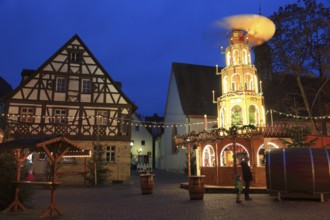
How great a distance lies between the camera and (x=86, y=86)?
26438 millimetres

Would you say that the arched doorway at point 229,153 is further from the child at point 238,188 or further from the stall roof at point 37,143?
the stall roof at point 37,143

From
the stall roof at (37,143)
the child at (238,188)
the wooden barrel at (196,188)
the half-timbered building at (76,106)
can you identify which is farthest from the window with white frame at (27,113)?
the child at (238,188)

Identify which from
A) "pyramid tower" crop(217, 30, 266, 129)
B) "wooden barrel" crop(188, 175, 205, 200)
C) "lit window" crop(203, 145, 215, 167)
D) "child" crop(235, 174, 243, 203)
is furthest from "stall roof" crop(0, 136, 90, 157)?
"lit window" crop(203, 145, 215, 167)

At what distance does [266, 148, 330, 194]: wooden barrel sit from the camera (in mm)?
12695

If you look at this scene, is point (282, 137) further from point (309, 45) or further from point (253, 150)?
point (309, 45)

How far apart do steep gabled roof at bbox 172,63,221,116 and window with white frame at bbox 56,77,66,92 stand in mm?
13305

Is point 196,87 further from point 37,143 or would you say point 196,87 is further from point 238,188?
point 37,143

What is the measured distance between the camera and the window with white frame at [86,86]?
2633 cm

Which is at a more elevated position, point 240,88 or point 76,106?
point 240,88

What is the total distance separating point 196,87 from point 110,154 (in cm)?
1522

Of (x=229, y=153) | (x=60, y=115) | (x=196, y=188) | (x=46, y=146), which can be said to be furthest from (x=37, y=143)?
(x=60, y=115)

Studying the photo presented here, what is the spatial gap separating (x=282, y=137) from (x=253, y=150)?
2053mm

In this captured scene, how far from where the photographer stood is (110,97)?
26.7m

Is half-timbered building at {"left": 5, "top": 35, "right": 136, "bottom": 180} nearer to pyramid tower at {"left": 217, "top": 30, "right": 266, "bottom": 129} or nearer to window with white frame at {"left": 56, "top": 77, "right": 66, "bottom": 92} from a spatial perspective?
window with white frame at {"left": 56, "top": 77, "right": 66, "bottom": 92}
